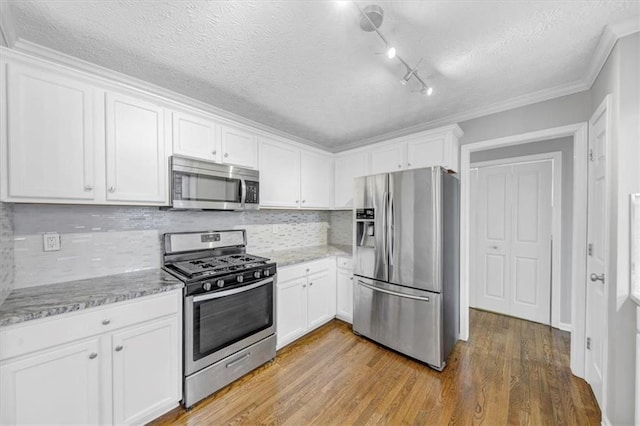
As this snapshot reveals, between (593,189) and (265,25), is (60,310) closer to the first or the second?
(265,25)

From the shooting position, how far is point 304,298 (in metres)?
2.87

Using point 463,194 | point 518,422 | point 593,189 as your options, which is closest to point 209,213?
point 463,194

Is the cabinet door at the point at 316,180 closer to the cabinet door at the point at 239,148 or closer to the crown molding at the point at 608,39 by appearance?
the cabinet door at the point at 239,148

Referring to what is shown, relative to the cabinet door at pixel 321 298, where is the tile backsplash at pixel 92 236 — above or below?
above

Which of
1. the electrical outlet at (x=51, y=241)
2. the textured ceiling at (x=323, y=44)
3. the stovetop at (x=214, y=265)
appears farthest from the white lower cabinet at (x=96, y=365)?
the textured ceiling at (x=323, y=44)

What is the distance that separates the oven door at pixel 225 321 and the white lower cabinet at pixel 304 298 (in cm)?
19

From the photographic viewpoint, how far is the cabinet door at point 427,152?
266cm

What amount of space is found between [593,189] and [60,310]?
3.82 meters

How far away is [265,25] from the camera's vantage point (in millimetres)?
1530

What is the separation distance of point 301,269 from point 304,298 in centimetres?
34

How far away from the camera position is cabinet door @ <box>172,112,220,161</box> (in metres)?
2.16

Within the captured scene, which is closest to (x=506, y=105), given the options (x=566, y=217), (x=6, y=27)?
(x=566, y=217)

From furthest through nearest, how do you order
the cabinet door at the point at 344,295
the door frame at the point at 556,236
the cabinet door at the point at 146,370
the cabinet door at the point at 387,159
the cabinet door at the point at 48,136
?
the cabinet door at the point at 344,295
the door frame at the point at 556,236
the cabinet door at the point at 387,159
the cabinet door at the point at 146,370
the cabinet door at the point at 48,136

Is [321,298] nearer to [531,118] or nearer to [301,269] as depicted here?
[301,269]
